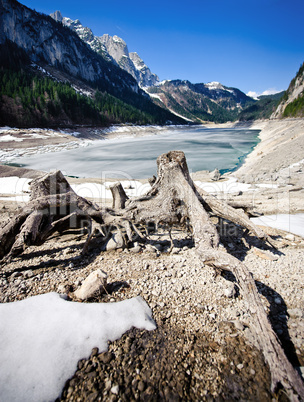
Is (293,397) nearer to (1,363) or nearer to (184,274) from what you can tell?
(184,274)

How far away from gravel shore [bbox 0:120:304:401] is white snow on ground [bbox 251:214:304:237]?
0.55 meters

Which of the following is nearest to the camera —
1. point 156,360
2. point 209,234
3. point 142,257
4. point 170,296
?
point 156,360

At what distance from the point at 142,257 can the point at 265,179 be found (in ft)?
→ 41.9

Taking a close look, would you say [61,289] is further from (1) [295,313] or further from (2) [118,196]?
(1) [295,313]

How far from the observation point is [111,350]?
244 centimetres

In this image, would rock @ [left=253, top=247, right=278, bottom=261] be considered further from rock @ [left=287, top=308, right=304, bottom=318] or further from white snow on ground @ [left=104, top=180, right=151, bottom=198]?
white snow on ground @ [left=104, top=180, right=151, bottom=198]

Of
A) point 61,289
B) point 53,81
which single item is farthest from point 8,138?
point 53,81

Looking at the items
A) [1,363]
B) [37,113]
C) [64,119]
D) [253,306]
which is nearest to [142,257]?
[253,306]

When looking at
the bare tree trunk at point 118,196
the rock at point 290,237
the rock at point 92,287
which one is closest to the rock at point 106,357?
the rock at point 92,287

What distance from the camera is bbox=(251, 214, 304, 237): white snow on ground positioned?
5.74 meters

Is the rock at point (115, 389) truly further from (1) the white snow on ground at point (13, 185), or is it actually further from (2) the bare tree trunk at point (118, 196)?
(1) the white snow on ground at point (13, 185)

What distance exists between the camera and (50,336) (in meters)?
2.46

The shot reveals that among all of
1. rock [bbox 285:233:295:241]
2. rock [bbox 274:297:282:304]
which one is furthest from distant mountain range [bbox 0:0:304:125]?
rock [bbox 274:297:282:304]

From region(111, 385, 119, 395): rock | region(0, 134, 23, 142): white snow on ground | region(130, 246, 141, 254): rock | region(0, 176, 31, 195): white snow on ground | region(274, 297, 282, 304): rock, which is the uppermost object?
region(0, 134, 23, 142): white snow on ground
